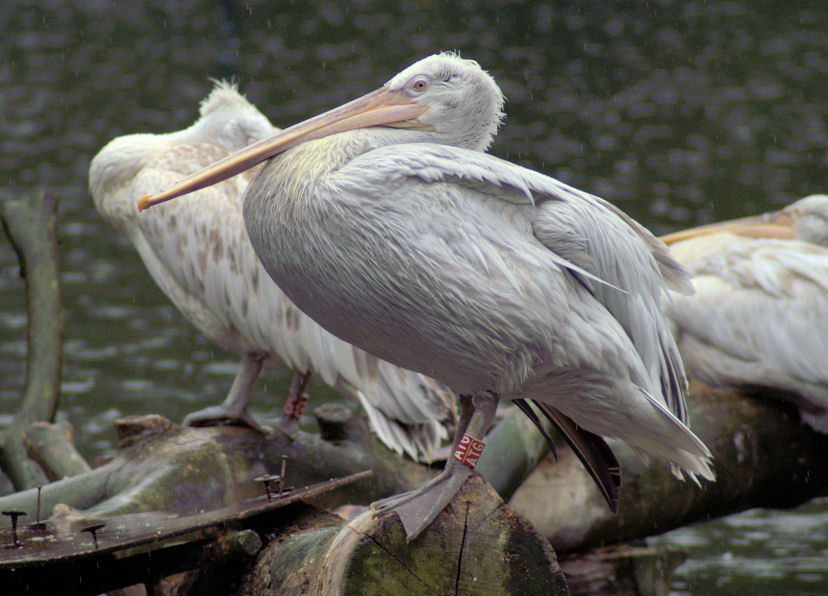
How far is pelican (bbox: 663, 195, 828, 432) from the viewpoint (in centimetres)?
397

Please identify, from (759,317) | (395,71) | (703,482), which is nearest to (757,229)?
(759,317)

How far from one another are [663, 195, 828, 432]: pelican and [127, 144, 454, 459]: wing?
0.96 meters

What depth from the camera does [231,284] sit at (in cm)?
419

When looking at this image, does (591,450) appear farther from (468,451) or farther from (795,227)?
(795,227)

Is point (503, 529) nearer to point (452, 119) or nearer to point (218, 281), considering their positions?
point (452, 119)

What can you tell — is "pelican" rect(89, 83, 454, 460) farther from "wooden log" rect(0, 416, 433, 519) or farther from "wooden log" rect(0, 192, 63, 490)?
"wooden log" rect(0, 192, 63, 490)

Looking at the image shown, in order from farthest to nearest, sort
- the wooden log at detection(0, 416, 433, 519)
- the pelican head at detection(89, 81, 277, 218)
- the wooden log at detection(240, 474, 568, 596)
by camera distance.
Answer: the pelican head at detection(89, 81, 277, 218)
the wooden log at detection(0, 416, 433, 519)
the wooden log at detection(240, 474, 568, 596)

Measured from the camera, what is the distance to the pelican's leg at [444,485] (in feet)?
7.61

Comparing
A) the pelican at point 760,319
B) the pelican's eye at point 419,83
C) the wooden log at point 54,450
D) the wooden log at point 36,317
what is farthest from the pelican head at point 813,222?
the wooden log at point 36,317

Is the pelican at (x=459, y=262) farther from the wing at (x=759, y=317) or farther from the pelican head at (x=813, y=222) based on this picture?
the pelican head at (x=813, y=222)

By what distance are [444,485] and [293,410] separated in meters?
1.56

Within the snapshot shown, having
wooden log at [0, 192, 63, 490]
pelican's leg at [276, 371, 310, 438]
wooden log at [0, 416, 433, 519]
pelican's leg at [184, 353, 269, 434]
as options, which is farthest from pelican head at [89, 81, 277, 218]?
wooden log at [0, 416, 433, 519]

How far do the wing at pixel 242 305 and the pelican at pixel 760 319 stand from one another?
96cm

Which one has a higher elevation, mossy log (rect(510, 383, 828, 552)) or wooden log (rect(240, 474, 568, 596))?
A: wooden log (rect(240, 474, 568, 596))
